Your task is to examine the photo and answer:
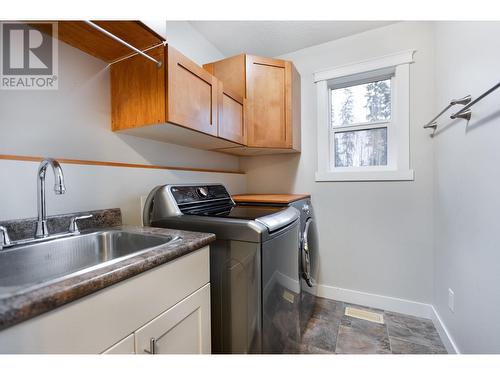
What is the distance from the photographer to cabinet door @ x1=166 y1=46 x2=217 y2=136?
1211 millimetres

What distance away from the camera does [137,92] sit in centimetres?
126

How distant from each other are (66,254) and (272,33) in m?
2.31

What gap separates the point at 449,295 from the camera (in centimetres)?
150

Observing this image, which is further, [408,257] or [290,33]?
[290,33]

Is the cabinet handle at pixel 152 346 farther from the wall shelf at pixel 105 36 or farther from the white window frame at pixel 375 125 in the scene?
the white window frame at pixel 375 125

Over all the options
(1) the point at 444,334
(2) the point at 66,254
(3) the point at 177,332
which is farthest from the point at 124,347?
(1) the point at 444,334

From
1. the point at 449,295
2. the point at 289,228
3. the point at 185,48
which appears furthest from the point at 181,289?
the point at 185,48

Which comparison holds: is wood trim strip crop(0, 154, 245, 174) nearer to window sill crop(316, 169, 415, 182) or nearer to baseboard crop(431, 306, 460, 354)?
window sill crop(316, 169, 415, 182)

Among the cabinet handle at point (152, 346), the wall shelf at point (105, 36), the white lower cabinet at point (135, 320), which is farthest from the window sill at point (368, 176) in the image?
the cabinet handle at point (152, 346)
